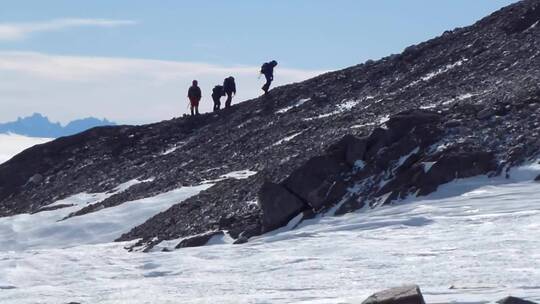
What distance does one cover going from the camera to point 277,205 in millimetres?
20938

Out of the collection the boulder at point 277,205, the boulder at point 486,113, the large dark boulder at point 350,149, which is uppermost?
the boulder at point 486,113

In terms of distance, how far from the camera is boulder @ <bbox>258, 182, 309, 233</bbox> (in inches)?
815

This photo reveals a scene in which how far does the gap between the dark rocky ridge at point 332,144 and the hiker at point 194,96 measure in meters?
0.81

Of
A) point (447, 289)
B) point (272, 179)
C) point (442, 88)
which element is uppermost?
point (442, 88)

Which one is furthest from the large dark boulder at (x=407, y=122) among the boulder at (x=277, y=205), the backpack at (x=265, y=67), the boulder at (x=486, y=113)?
the backpack at (x=265, y=67)

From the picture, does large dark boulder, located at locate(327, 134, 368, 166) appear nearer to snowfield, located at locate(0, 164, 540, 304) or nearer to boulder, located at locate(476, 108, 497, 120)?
snowfield, located at locate(0, 164, 540, 304)

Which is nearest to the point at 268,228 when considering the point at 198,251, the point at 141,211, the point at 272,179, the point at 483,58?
the point at 198,251

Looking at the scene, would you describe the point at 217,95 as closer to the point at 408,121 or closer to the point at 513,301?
the point at 408,121

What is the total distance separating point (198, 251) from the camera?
19.5m

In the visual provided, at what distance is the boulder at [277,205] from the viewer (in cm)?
2070

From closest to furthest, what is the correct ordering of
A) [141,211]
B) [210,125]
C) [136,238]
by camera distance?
[136,238] < [141,211] < [210,125]

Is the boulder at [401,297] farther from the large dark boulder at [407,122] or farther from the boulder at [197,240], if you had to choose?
the large dark boulder at [407,122]

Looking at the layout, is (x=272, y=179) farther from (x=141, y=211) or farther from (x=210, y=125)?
(x=210, y=125)

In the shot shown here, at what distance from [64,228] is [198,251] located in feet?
26.1
